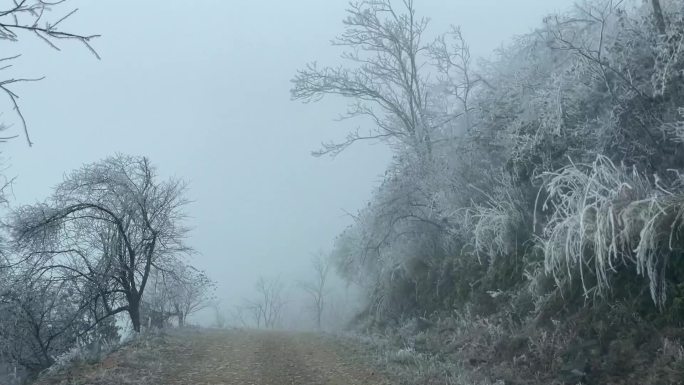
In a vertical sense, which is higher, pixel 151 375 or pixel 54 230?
pixel 54 230

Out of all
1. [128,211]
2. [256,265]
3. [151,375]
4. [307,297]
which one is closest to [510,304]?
[151,375]

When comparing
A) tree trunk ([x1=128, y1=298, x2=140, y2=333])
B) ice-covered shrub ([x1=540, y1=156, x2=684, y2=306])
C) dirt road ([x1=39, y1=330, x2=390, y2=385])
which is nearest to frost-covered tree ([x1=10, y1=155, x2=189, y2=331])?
tree trunk ([x1=128, y1=298, x2=140, y2=333])

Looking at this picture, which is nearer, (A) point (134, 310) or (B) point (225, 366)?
(B) point (225, 366)

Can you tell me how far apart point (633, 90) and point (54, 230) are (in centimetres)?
1544

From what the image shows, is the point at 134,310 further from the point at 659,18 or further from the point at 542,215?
the point at 659,18

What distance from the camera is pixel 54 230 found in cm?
1741

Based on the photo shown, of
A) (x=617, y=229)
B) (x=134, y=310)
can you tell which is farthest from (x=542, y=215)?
(x=134, y=310)

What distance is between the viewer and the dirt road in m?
10.3

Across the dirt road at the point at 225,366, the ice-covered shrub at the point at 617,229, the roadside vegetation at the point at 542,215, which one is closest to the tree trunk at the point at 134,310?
the dirt road at the point at 225,366

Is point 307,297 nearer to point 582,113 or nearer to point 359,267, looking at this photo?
point 359,267

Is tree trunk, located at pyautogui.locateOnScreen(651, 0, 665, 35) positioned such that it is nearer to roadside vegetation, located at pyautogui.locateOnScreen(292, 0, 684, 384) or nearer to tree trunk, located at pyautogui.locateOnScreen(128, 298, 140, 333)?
roadside vegetation, located at pyautogui.locateOnScreen(292, 0, 684, 384)

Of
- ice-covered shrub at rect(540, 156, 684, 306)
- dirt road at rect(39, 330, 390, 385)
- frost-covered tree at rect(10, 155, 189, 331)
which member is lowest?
dirt road at rect(39, 330, 390, 385)

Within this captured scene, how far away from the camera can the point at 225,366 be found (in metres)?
11.9

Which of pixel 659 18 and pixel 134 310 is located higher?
pixel 659 18
